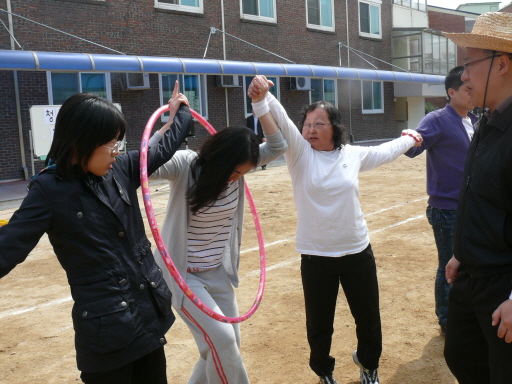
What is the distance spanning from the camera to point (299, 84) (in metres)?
24.2

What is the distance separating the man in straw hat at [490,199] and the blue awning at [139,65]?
1317 centimetres

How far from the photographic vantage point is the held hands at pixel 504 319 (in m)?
2.38

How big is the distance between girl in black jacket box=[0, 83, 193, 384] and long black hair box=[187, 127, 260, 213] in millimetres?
600

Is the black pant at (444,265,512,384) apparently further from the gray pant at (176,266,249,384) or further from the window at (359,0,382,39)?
the window at (359,0,382,39)

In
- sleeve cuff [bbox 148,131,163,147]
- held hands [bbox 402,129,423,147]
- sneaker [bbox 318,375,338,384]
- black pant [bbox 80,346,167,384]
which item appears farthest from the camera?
held hands [bbox 402,129,423,147]

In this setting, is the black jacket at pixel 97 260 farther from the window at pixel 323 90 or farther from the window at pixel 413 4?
the window at pixel 413 4

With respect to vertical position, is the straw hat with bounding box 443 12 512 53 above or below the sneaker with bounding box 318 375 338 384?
above

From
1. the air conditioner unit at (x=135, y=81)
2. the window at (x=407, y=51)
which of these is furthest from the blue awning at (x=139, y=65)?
the window at (x=407, y=51)

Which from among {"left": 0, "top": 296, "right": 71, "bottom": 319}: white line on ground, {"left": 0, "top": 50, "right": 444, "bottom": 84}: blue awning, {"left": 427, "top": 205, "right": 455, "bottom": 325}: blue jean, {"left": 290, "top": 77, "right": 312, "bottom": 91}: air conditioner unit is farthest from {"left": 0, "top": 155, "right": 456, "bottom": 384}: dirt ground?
{"left": 290, "top": 77, "right": 312, "bottom": 91}: air conditioner unit

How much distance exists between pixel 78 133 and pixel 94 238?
0.47 meters

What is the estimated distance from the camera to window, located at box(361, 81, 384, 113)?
2931cm

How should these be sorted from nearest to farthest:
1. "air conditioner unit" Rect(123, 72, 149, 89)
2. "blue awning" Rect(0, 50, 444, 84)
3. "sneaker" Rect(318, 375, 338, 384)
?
"sneaker" Rect(318, 375, 338, 384) → "blue awning" Rect(0, 50, 444, 84) → "air conditioner unit" Rect(123, 72, 149, 89)

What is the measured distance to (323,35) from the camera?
26062 mm

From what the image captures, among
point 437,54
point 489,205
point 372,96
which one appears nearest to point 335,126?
point 489,205
